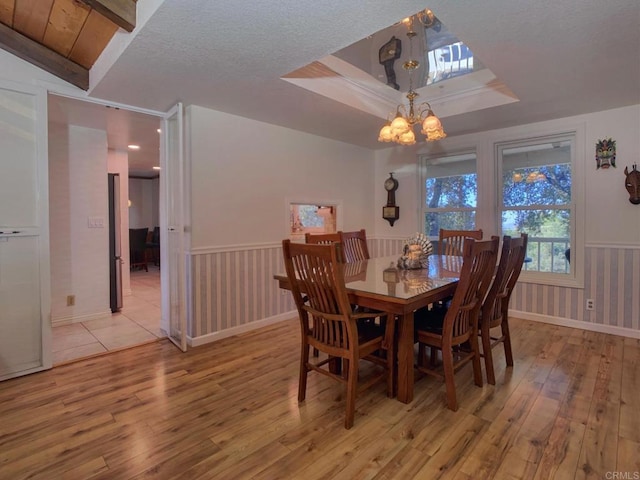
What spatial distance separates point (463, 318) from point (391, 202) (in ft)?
9.60

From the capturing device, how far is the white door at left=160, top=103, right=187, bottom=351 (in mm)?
2967

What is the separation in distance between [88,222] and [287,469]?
3591 millimetres

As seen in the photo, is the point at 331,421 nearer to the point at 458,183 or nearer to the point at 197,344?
the point at 197,344

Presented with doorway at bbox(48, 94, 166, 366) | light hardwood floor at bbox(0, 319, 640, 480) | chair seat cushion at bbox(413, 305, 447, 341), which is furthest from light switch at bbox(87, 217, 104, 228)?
chair seat cushion at bbox(413, 305, 447, 341)

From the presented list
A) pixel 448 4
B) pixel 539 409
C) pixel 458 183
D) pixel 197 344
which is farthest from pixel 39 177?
pixel 458 183

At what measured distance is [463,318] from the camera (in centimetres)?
220

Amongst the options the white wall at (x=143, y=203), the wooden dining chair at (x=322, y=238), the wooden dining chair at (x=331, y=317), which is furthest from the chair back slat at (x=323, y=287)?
the white wall at (x=143, y=203)

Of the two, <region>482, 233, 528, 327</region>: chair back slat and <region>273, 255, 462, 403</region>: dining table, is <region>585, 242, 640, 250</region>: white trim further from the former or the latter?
<region>273, 255, 462, 403</region>: dining table

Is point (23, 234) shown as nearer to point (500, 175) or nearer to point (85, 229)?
point (85, 229)

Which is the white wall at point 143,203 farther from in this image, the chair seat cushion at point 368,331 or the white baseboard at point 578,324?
the white baseboard at point 578,324

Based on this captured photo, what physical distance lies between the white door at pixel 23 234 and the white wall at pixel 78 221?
1.21 meters

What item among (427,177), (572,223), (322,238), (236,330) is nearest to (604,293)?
(572,223)

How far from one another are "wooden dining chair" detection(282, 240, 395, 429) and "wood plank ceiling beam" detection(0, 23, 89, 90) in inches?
88.7

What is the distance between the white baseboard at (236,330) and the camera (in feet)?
10.3
